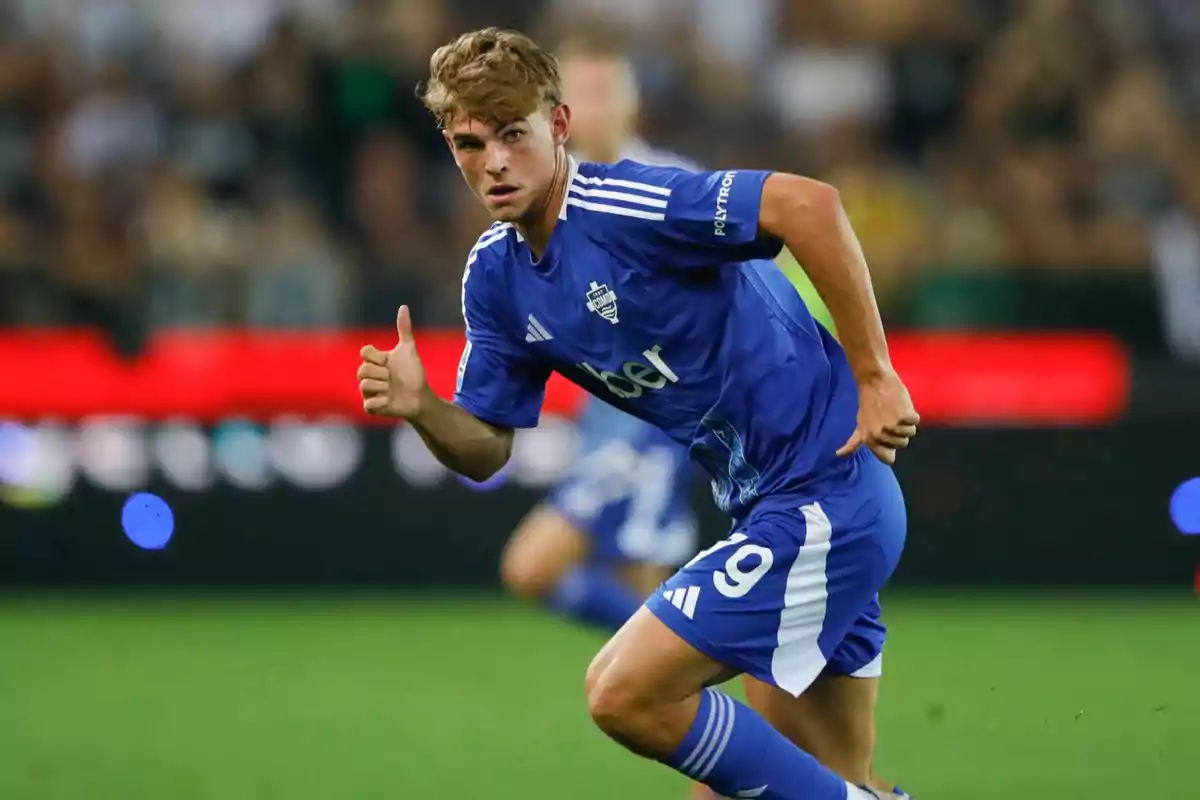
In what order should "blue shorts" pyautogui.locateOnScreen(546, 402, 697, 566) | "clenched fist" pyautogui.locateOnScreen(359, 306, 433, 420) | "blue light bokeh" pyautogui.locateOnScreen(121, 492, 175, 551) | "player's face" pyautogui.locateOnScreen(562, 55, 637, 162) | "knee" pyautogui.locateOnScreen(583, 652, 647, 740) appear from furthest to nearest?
"blue light bokeh" pyautogui.locateOnScreen(121, 492, 175, 551), "blue shorts" pyautogui.locateOnScreen(546, 402, 697, 566), "player's face" pyautogui.locateOnScreen(562, 55, 637, 162), "clenched fist" pyautogui.locateOnScreen(359, 306, 433, 420), "knee" pyautogui.locateOnScreen(583, 652, 647, 740)

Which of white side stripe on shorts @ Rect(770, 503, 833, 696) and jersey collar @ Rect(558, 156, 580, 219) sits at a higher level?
jersey collar @ Rect(558, 156, 580, 219)

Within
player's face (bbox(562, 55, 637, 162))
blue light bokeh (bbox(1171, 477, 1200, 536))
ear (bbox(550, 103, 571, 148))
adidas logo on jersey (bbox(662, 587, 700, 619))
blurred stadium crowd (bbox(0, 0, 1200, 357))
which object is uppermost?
blurred stadium crowd (bbox(0, 0, 1200, 357))

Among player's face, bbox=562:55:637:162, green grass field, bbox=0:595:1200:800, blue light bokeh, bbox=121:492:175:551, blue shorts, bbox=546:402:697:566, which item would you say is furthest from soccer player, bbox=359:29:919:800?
blue light bokeh, bbox=121:492:175:551

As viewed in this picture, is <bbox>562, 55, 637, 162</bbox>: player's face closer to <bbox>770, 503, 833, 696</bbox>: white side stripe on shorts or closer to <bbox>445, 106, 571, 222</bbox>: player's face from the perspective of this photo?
<bbox>445, 106, 571, 222</bbox>: player's face

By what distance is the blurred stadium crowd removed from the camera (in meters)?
10.1

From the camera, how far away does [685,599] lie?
4312mm

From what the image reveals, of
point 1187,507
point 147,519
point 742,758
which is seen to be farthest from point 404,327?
point 1187,507

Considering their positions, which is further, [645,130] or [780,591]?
[645,130]

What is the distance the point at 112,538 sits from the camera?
10148mm

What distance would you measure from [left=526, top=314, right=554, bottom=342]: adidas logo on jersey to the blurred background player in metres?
2.44

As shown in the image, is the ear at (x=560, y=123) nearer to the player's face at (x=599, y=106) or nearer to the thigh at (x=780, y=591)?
the thigh at (x=780, y=591)

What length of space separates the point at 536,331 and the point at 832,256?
0.76 m

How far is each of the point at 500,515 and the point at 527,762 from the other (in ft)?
12.6

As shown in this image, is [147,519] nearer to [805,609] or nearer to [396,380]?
[396,380]
